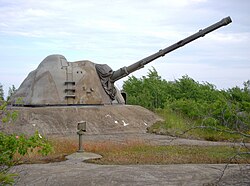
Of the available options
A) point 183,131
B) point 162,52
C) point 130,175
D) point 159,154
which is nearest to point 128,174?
point 130,175

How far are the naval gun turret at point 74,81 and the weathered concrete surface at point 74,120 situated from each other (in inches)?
23.7

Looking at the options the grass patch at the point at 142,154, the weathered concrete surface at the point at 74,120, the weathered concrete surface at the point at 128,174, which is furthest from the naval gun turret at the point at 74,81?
the weathered concrete surface at the point at 128,174

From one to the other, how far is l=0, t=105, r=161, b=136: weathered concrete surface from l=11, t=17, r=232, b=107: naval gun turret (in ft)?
1.98

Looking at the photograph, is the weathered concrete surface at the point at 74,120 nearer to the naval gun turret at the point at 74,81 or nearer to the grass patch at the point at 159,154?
the naval gun turret at the point at 74,81

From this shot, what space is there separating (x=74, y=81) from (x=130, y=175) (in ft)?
38.8

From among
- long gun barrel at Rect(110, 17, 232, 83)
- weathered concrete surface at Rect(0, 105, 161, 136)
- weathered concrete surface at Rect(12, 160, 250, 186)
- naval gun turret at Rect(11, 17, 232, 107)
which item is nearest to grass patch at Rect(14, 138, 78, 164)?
weathered concrete surface at Rect(12, 160, 250, 186)

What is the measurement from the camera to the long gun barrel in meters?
20.0

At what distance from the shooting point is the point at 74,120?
63.6ft

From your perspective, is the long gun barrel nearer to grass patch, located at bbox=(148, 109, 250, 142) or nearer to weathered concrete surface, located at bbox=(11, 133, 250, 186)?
grass patch, located at bbox=(148, 109, 250, 142)

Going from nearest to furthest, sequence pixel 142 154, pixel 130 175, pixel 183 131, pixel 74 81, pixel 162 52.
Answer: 1. pixel 130 175
2. pixel 142 154
3. pixel 183 131
4. pixel 74 81
5. pixel 162 52

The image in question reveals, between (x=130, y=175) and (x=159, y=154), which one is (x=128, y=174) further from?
(x=159, y=154)

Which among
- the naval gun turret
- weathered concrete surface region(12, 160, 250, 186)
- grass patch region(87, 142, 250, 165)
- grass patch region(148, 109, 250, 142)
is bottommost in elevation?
weathered concrete surface region(12, 160, 250, 186)

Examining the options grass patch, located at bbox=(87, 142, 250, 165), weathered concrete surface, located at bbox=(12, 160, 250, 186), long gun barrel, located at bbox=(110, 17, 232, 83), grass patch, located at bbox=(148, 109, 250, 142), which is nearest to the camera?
weathered concrete surface, located at bbox=(12, 160, 250, 186)

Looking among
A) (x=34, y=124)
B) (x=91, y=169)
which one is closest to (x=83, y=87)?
(x=34, y=124)
